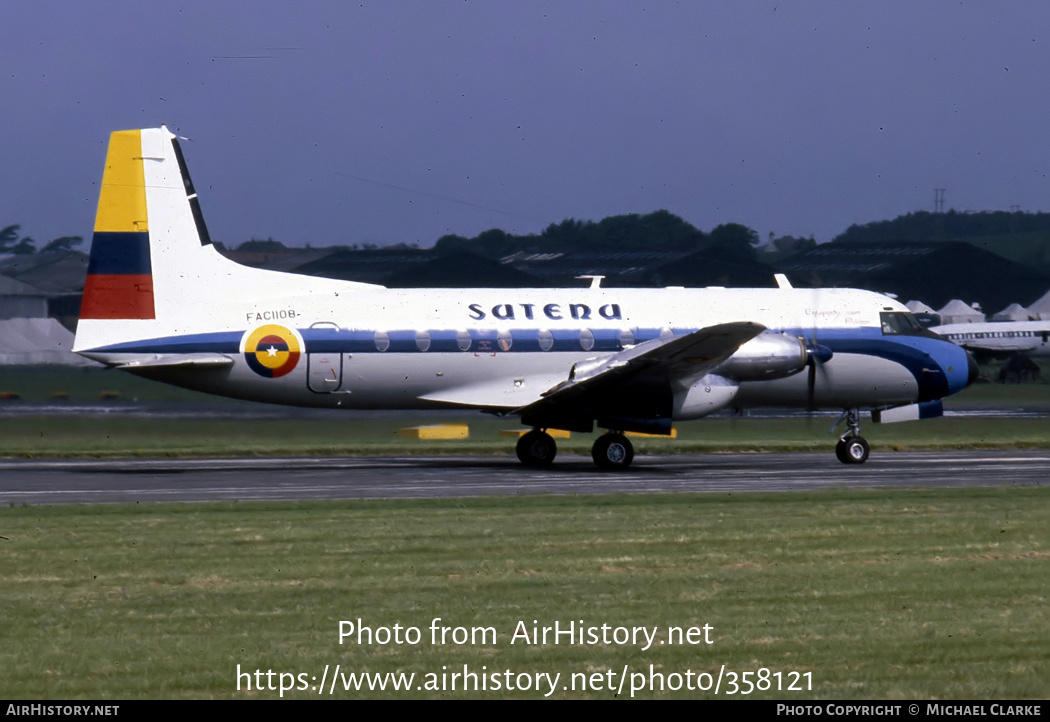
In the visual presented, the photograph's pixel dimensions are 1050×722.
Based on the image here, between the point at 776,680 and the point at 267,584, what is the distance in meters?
5.56

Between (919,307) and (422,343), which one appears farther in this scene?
(919,307)

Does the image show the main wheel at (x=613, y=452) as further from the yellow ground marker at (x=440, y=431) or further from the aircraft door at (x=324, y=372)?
the yellow ground marker at (x=440, y=431)

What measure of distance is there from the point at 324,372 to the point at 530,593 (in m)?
14.9

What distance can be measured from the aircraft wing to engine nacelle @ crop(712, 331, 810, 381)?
468mm

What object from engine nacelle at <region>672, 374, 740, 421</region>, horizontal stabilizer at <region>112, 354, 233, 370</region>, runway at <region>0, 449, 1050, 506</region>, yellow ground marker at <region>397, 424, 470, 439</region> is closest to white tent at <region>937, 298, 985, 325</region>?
runway at <region>0, 449, 1050, 506</region>

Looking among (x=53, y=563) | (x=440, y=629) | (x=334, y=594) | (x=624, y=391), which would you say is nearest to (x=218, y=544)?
(x=53, y=563)

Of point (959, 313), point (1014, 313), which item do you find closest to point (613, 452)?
point (959, 313)

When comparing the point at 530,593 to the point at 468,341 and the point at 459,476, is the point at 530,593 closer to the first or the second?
the point at 459,476

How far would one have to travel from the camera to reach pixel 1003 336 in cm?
5428

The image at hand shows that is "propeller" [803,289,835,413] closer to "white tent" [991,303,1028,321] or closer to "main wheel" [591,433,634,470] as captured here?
"main wheel" [591,433,634,470]

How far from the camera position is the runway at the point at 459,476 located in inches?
824

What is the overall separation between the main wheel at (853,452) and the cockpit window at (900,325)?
8.40ft

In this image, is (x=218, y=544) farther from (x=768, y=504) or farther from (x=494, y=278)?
(x=494, y=278)

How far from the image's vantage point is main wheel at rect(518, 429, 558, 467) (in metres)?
27.2
